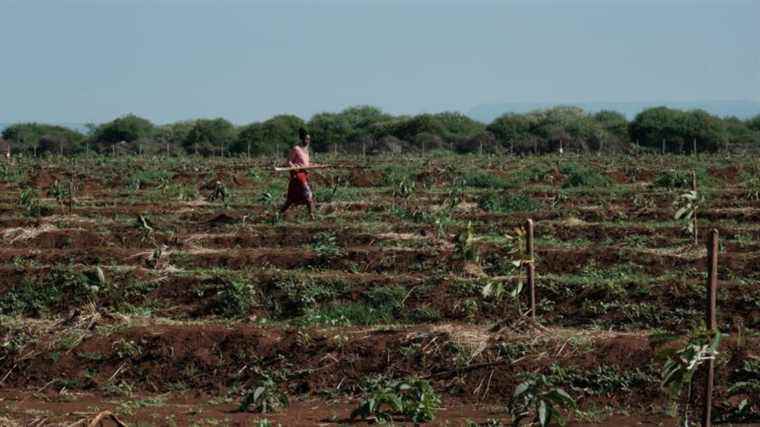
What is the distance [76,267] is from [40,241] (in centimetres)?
239

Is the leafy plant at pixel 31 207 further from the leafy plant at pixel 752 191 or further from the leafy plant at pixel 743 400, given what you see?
the leafy plant at pixel 743 400

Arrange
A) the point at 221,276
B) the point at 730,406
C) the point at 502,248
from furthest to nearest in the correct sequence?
the point at 502,248 → the point at 221,276 → the point at 730,406

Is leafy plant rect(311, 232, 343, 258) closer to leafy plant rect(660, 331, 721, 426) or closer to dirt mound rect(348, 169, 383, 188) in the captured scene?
leafy plant rect(660, 331, 721, 426)

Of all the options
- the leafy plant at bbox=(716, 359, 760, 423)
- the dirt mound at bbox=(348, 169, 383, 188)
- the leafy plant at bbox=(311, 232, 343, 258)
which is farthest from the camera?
the dirt mound at bbox=(348, 169, 383, 188)

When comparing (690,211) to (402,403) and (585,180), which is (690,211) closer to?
(402,403)

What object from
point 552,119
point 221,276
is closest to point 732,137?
point 552,119

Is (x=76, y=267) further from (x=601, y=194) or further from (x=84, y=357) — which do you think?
(x=601, y=194)

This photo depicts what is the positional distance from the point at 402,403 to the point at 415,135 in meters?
40.6

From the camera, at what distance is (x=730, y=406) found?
7.60 meters

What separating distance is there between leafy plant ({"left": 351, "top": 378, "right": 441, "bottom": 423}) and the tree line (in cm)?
3048

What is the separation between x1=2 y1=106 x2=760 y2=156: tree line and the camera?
138ft

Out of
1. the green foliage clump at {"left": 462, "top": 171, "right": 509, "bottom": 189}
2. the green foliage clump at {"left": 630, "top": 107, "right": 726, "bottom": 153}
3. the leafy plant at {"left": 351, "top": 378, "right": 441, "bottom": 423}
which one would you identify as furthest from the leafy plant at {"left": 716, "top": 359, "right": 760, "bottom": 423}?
the green foliage clump at {"left": 630, "top": 107, "right": 726, "bottom": 153}

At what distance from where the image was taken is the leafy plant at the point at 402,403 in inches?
268

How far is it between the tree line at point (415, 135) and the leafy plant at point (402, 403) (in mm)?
30484
